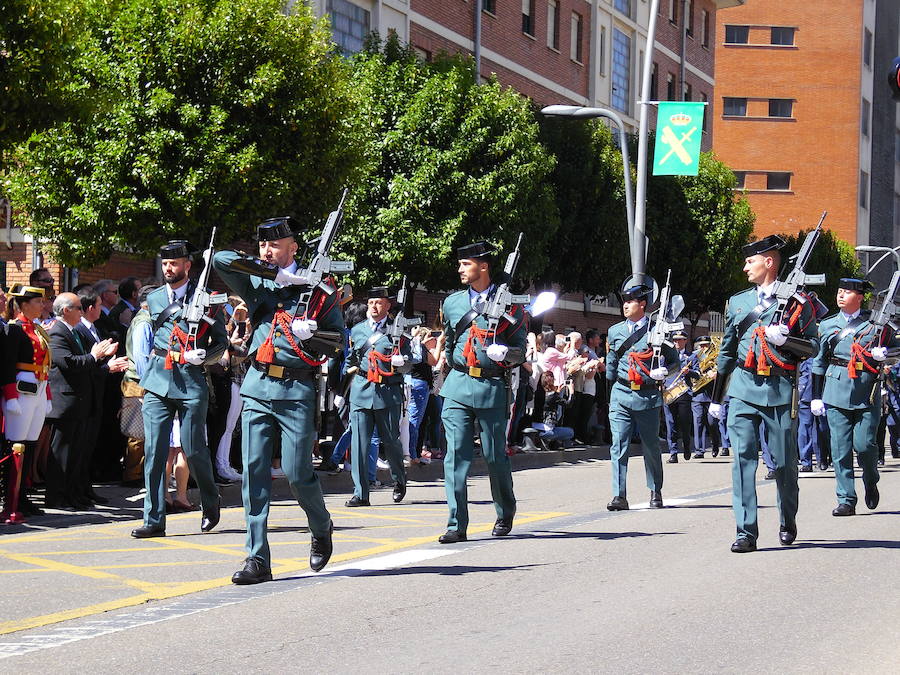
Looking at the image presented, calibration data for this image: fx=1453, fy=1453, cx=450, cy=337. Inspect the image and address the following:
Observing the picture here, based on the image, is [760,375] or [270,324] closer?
[270,324]

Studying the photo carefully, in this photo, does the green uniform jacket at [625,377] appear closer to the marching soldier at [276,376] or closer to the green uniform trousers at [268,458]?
the marching soldier at [276,376]

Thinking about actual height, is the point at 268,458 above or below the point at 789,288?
below

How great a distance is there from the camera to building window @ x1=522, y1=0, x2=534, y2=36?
38.8 metres

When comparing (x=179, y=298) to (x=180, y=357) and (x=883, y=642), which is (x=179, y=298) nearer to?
(x=180, y=357)

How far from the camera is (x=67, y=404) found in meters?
12.0

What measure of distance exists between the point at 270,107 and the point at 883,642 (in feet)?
44.1

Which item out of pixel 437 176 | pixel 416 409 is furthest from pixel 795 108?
pixel 416 409

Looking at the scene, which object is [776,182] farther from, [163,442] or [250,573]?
[250,573]

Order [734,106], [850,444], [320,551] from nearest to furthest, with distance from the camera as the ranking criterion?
1. [320,551]
2. [850,444]
3. [734,106]

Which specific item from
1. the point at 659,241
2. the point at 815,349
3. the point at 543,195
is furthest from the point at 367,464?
the point at 659,241

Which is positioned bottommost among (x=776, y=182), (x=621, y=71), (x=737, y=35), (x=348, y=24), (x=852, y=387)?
(x=852, y=387)

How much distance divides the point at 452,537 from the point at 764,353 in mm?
2492

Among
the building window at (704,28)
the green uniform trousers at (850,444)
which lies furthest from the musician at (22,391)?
the building window at (704,28)

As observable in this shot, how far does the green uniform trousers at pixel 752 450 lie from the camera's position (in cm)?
976
